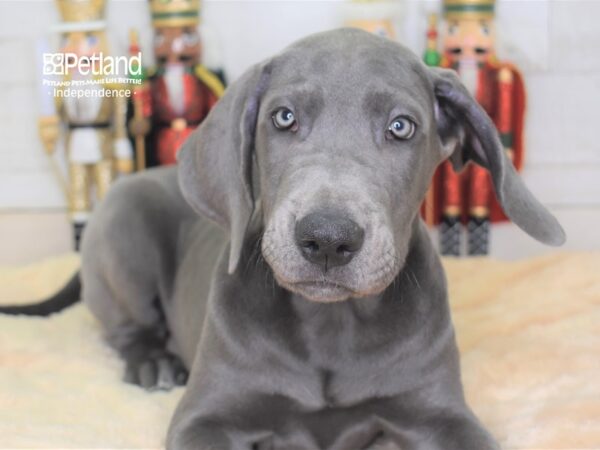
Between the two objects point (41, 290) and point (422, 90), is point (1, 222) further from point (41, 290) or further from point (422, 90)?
point (422, 90)

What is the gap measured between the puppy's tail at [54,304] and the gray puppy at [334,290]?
1222 mm

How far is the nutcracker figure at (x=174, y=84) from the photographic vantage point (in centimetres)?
367

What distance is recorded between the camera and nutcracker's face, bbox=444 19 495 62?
3654mm

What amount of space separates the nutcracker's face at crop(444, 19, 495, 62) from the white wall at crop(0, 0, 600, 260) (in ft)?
0.73

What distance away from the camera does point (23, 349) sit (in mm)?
2689

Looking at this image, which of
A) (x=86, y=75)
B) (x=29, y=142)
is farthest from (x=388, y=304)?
(x=29, y=142)

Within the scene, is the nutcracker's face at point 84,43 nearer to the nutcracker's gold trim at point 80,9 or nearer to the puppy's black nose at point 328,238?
the nutcracker's gold trim at point 80,9

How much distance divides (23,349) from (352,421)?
4.07 ft

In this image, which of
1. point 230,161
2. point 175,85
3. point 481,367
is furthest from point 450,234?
point 230,161

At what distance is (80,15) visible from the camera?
3.68m

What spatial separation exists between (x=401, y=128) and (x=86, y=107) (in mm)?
2251

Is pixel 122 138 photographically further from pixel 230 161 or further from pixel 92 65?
pixel 230 161

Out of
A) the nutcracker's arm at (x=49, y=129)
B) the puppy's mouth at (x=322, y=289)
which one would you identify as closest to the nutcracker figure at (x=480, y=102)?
the nutcracker's arm at (x=49, y=129)

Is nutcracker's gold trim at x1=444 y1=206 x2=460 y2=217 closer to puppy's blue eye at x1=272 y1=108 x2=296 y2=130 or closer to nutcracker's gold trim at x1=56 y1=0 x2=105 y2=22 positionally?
nutcracker's gold trim at x1=56 y1=0 x2=105 y2=22
